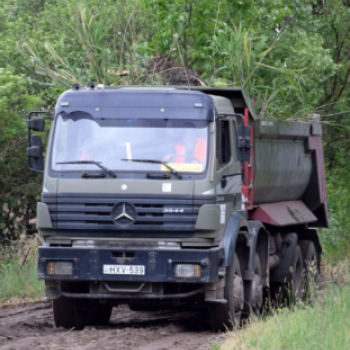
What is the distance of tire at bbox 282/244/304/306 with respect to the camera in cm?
1279

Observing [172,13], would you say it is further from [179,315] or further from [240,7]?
[179,315]

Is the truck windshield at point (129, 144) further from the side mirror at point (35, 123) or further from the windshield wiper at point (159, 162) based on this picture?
the side mirror at point (35, 123)

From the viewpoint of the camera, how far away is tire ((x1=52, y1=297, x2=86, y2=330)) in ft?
34.0

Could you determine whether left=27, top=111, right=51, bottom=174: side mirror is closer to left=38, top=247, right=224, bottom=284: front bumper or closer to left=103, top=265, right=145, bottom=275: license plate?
left=38, top=247, right=224, bottom=284: front bumper

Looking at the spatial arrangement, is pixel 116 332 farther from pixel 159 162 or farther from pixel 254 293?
pixel 159 162

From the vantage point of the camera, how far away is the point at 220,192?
32.0 feet

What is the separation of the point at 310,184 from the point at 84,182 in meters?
5.57

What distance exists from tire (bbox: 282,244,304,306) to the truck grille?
3.54 meters

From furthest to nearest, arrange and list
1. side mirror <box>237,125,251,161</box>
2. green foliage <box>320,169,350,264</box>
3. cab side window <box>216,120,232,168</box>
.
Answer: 1. green foliage <box>320,169,350,264</box>
2. side mirror <box>237,125,251,161</box>
3. cab side window <box>216,120,232,168</box>

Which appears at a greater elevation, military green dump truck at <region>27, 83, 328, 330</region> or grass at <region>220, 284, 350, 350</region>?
military green dump truck at <region>27, 83, 328, 330</region>

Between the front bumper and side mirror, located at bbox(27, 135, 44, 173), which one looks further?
side mirror, located at bbox(27, 135, 44, 173)

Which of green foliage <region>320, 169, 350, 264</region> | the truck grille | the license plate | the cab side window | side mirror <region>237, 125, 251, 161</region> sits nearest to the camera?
the truck grille

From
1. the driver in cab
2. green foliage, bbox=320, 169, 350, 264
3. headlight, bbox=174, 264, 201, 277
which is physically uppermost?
the driver in cab

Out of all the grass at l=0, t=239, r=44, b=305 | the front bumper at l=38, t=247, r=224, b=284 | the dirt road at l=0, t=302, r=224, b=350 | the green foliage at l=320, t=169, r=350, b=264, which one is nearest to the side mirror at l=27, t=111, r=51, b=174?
the front bumper at l=38, t=247, r=224, b=284
